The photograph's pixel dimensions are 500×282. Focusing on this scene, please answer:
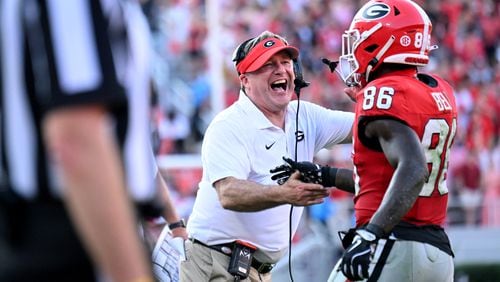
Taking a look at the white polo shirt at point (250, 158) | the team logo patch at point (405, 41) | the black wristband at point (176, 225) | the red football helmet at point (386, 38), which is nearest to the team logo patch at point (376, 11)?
the red football helmet at point (386, 38)

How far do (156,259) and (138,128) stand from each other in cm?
339

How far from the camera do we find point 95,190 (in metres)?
2.16

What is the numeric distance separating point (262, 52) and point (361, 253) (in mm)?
1667

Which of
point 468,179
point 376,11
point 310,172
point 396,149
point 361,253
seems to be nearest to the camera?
point 361,253

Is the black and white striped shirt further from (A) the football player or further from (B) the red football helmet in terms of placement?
(B) the red football helmet

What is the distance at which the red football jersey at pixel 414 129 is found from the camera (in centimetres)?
445

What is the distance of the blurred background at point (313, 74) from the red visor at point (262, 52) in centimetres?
646

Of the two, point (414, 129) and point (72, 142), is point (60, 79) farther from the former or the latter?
point (414, 129)

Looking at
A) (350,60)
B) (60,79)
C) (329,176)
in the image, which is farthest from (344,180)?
(60,79)

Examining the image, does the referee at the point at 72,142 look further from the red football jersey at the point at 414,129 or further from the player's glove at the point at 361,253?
the red football jersey at the point at 414,129

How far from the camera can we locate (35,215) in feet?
7.66

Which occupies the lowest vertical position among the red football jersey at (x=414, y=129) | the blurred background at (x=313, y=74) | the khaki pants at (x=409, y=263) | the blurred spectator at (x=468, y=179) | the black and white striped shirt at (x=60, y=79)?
the blurred spectator at (x=468, y=179)

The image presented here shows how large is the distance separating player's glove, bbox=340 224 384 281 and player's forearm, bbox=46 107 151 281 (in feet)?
6.97

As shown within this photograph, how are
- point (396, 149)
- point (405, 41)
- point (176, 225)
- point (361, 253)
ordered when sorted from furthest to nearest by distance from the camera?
point (176, 225), point (405, 41), point (396, 149), point (361, 253)
